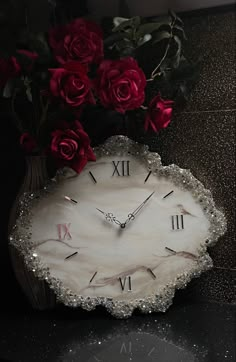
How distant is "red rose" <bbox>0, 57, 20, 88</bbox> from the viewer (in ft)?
2.81

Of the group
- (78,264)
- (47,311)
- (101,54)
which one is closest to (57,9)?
(101,54)

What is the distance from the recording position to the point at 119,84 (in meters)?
0.83

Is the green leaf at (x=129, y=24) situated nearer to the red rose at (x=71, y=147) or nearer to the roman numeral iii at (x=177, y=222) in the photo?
the red rose at (x=71, y=147)

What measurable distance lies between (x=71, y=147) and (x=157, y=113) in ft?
0.60

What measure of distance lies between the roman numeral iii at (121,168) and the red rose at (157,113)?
3.6 inches

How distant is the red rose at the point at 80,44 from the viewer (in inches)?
32.7

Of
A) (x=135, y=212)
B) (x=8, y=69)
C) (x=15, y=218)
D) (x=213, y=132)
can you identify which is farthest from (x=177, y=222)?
(x=8, y=69)

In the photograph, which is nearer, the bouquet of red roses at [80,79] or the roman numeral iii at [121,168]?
the bouquet of red roses at [80,79]

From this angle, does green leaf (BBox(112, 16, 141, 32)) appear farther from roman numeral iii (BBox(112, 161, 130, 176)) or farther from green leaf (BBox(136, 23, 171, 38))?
roman numeral iii (BBox(112, 161, 130, 176))

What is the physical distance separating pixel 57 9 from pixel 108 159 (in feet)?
1.13

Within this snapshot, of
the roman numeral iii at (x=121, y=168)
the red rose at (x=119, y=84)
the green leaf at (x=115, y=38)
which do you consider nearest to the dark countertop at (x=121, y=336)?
the roman numeral iii at (x=121, y=168)

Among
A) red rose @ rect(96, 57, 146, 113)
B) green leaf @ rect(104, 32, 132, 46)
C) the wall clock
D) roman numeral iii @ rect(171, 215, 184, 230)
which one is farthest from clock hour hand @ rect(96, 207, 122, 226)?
green leaf @ rect(104, 32, 132, 46)

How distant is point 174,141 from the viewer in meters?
1.01

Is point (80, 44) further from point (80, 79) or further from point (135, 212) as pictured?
point (135, 212)
